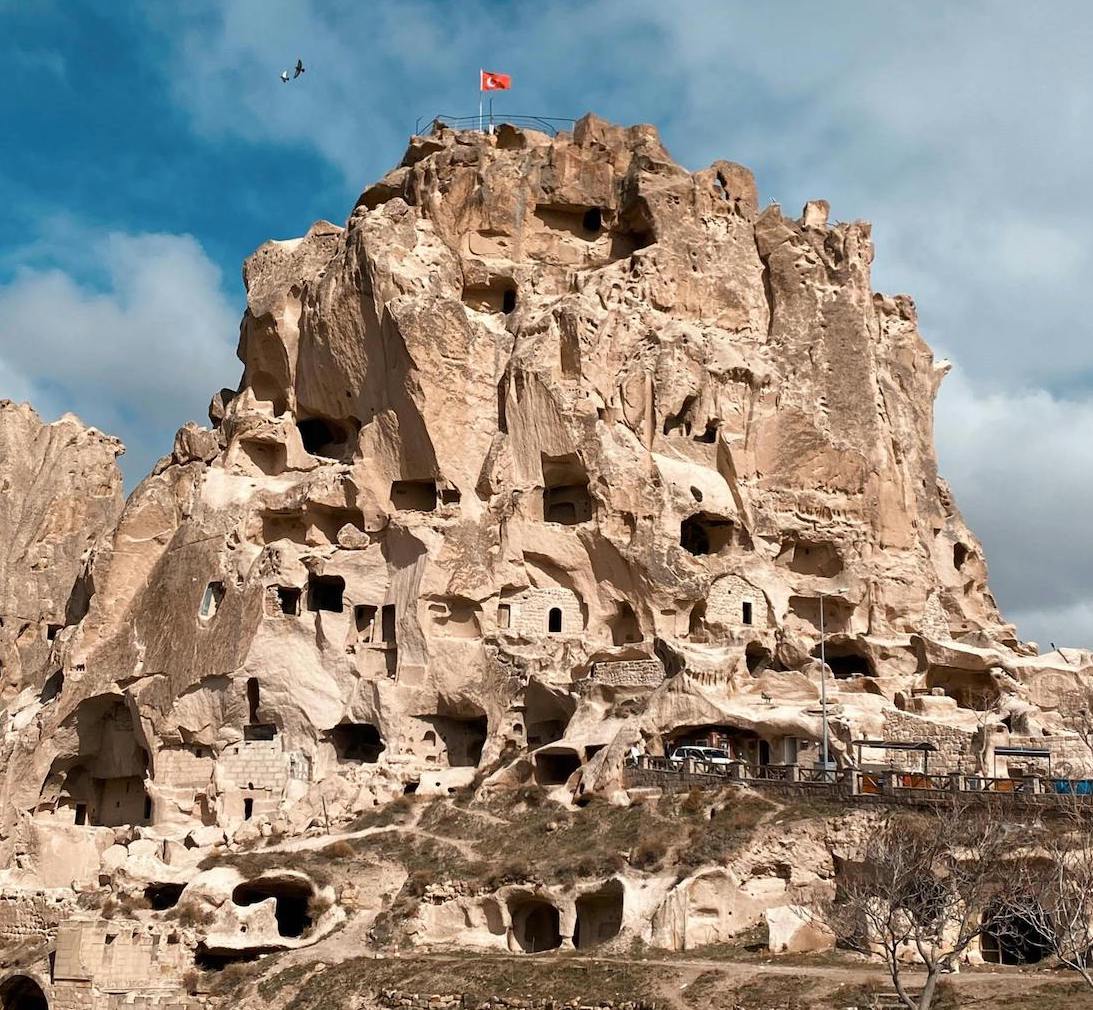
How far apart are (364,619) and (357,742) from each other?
14.1 ft

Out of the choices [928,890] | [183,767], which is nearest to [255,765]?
[183,767]

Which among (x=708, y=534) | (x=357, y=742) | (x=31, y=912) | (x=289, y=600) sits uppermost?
(x=708, y=534)

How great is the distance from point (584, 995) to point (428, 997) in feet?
12.9

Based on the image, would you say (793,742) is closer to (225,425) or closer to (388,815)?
(388,815)

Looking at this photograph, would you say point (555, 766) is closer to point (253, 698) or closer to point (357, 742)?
point (357, 742)

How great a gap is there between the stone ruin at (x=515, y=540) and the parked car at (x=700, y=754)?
69 centimetres

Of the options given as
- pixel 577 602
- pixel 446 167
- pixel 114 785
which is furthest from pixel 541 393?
pixel 114 785

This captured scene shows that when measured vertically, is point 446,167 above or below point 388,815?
above

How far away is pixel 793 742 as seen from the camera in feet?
146

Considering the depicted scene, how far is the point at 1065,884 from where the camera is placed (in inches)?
1187

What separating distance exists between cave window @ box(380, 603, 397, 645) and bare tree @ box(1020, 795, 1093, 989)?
1013 inches

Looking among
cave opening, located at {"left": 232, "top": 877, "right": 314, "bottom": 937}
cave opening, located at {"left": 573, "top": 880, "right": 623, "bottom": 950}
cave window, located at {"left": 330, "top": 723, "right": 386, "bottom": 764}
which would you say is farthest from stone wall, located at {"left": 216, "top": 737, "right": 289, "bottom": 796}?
cave opening, located at {"left": 573, "top": 880, "right": 623, "bottom": 950}

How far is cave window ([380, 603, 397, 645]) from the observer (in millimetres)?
55000

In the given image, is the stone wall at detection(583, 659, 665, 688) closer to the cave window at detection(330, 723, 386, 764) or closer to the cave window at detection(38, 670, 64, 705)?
the cave window at detection(330, 723, 386, 764)
